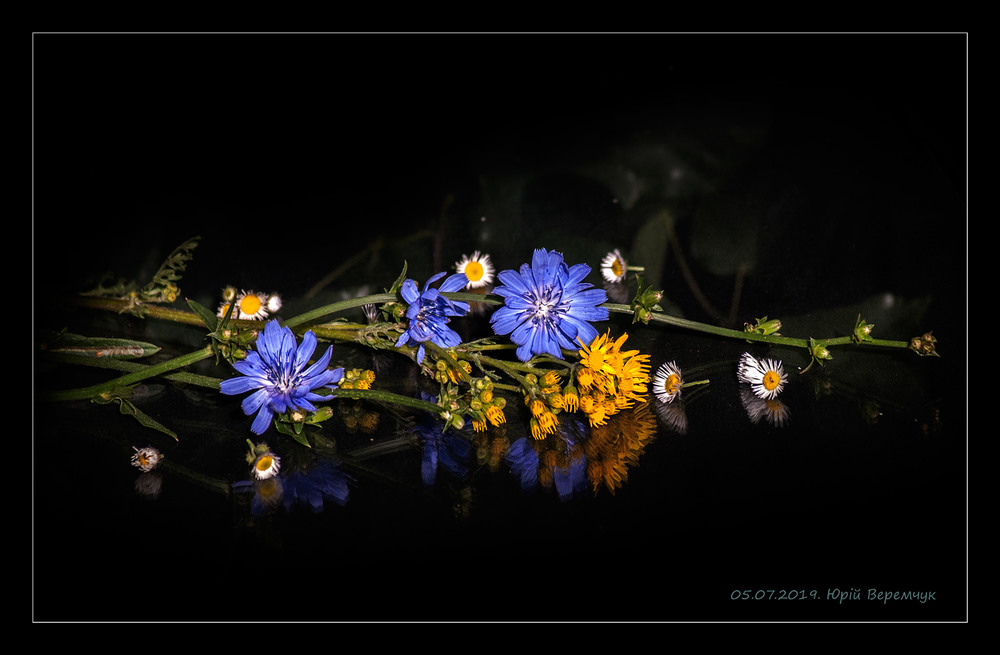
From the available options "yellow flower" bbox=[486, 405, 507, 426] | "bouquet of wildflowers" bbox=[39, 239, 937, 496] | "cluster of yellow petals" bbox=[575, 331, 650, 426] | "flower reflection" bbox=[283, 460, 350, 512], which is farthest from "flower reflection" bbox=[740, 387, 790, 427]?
"flower reflection" bbox=[283, 460, 350, 512]

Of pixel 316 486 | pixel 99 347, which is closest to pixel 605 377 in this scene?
pixel 316 486

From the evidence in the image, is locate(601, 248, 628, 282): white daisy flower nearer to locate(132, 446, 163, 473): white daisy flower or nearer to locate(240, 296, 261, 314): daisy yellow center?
locate(240, 296, 261, 314): daisy yellow center

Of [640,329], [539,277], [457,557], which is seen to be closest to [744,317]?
[640,329]

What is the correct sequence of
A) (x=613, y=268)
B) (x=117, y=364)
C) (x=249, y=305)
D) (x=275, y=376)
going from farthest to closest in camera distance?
(x=613, y=268) → (x=249, y=305) → (x=117, y=364) → (x=275, y=376)

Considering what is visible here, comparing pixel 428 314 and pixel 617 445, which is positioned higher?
pixel 428 314

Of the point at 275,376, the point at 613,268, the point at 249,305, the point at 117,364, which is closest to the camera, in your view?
the point at 275,376

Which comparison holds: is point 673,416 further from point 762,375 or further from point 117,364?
point 117,364

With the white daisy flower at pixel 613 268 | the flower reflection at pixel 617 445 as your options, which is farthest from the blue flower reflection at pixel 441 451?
the white daisy flower at pixel 613 268

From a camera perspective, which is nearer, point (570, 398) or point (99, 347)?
point (570, 398)
